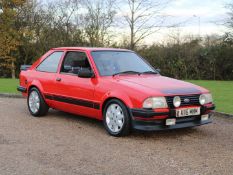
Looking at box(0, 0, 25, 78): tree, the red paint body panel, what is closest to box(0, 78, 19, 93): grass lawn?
the red paint body panel

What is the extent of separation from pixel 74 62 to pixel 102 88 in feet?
4.38

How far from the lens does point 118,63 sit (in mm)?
8102

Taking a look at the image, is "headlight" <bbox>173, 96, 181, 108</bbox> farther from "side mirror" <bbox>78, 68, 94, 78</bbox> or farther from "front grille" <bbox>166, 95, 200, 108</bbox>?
"side mirror" <bbox>78, 68, 94, 78</bbox>

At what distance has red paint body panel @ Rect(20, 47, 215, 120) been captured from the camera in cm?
684

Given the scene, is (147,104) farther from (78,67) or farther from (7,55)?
(7,55)

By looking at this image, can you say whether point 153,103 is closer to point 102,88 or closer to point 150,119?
point 150,119

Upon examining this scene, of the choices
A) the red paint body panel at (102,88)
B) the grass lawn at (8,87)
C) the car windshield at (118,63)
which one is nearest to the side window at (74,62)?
the red paint body panel at (102,88)

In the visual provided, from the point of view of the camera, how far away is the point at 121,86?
7.05 meters

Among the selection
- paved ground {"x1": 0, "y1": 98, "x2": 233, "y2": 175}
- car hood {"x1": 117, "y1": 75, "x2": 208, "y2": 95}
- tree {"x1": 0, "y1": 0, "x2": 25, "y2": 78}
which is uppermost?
tree {"x1": 0, "y1": 0, "x2": 25, "y2": 78}

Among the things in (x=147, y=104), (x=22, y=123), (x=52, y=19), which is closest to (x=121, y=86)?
(x=147, y=104)

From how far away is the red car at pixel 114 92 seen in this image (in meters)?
6.75

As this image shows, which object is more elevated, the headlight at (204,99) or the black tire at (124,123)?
the headlight at (204,99)

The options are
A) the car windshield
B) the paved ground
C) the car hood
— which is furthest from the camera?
the car windshield

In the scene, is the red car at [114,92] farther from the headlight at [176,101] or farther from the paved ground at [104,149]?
the paved ground at [104,149]
